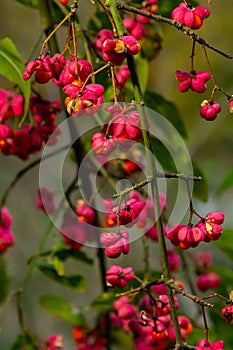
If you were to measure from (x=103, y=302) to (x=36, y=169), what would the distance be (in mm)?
2475

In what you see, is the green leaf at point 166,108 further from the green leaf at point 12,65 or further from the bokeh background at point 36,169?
the bokeh background at point 36,169

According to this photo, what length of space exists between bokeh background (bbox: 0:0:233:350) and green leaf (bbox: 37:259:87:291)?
4.82ft

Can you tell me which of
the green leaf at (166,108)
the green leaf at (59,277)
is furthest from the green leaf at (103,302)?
the green leaf at (166,108)

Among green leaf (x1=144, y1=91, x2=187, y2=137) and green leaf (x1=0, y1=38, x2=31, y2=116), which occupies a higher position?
green leaf (x1=0, y1=38, x2=31, y2=116)

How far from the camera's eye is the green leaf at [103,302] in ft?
4.17

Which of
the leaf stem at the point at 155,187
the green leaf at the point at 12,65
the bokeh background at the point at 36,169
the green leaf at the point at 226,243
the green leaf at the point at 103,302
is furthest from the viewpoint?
the bokeh background at the point at 36,169

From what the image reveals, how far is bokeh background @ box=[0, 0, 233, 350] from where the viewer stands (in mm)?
3127

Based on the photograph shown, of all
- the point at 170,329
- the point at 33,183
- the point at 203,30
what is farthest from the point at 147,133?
the point at 203,30

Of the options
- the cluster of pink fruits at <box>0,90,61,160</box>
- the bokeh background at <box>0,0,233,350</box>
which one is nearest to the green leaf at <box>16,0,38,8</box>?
the cluster of pink fruits at <box>0,90,61,160</box>

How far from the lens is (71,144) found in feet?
4.19

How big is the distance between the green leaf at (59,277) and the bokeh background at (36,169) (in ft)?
4.82

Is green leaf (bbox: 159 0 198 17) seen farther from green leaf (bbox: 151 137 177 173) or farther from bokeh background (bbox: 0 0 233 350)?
bokeh background (bbox: 0 0 233 350)

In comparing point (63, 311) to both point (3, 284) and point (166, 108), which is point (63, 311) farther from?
point (166, 108)

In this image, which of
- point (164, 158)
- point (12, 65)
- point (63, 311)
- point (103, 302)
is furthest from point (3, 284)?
point (12, 65)
